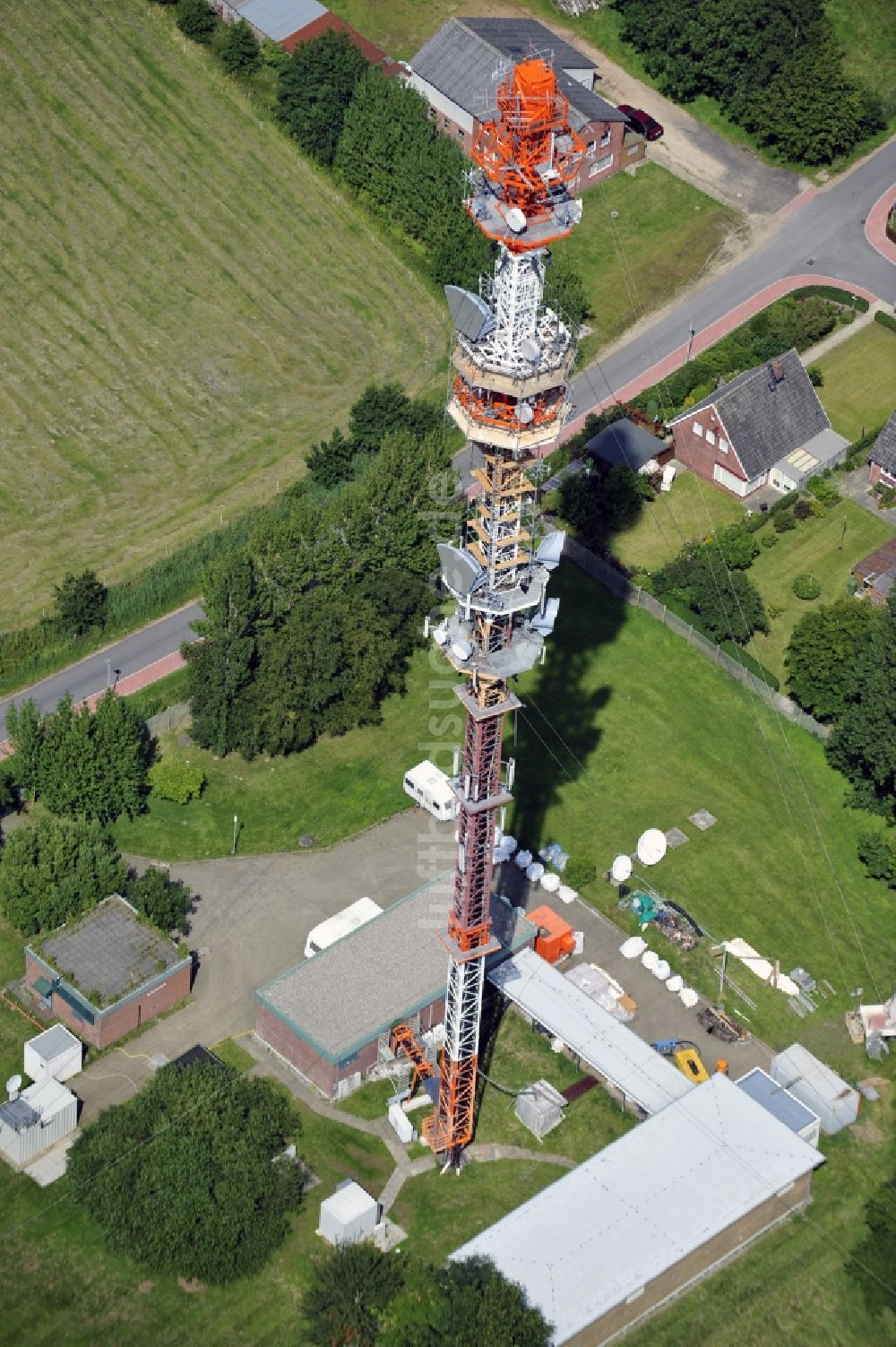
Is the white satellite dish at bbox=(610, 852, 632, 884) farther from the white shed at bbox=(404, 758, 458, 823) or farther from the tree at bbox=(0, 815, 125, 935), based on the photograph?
the tree at bbox=(0, 815, 125, 935)

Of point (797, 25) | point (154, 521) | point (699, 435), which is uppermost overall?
point (797, 25)

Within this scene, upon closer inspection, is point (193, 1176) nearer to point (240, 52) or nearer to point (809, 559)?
point (809, 559)

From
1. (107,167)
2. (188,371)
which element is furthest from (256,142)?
(188,371)

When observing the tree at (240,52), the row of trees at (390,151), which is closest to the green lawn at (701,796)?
the row of trees at (390,151)

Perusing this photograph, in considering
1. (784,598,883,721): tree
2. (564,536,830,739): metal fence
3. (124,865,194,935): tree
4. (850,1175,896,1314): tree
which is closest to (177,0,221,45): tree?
(564,536,830,739): metal fence

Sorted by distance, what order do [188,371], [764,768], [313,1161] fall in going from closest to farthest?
[313,1161] < [764,768] < [188,371]

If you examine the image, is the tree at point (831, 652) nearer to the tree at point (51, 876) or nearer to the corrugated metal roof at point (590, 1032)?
the corrugated metal roof at point (590, 1032)

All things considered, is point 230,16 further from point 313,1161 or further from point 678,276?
point 313,1161
